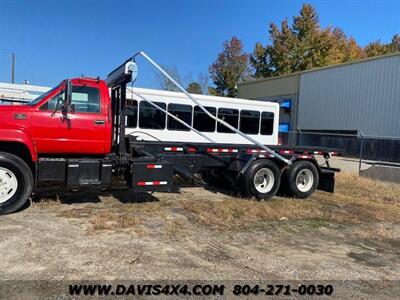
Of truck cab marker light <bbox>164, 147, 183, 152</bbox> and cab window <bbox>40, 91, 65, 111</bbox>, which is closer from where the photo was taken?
cab window <bbox>40, 91, 65, 111</bbox>

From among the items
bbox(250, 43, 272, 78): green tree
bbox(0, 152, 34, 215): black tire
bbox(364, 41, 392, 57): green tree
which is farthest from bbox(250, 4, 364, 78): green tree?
bbox(0, 152, 34, 215): black tire

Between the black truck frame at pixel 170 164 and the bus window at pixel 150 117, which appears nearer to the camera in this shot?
the black truck frame at pixel 170 164

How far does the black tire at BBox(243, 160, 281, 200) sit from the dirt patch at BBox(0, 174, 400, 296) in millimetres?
314

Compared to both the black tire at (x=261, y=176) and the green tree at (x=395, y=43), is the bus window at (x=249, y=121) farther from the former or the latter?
the green tree at (x=395, y=43)

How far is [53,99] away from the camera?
26.3ft

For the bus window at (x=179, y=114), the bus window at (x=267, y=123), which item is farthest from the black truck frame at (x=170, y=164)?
the bus window at (x=267, y=123)

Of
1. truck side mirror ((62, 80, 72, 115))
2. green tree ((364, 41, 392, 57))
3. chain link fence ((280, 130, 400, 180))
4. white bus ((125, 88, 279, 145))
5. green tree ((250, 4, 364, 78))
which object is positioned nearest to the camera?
truck side mirror ((62, 80, 72, 115))

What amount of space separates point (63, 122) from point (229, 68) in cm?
5562

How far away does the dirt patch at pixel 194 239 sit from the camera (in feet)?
17.4

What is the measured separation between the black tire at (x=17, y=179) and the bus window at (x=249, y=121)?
460 inches

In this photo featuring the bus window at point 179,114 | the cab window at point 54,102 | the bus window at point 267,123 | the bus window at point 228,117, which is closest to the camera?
the cab window at point 54,102

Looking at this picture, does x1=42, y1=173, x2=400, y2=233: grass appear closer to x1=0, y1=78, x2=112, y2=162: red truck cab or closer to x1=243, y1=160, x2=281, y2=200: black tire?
x1=243, y1=160, x2=281, y2=200: black tire

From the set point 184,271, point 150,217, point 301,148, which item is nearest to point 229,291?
point 184,271

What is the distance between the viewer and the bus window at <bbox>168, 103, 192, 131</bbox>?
1577 cm
